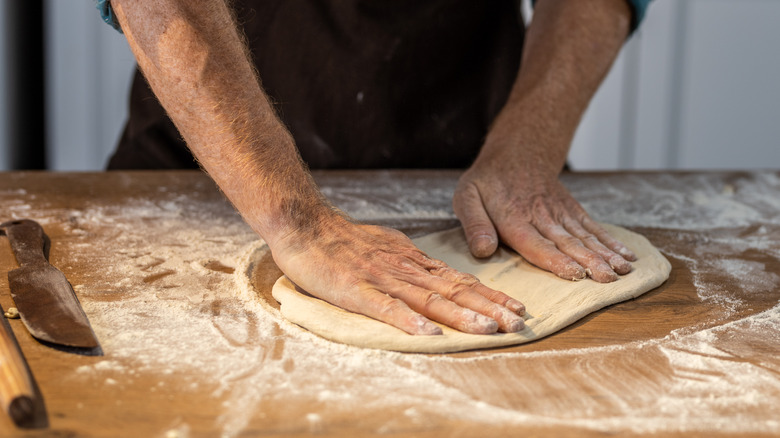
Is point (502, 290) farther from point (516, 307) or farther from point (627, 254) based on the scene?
point (627, 254)

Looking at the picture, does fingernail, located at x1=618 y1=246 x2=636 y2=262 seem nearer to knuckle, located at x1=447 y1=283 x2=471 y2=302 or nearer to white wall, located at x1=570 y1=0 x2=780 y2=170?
knuckle, located at x1=447 y1=283 x2=471 y2=302

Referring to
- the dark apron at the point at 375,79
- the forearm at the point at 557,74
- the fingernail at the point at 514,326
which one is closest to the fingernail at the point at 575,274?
the fingernail at the point at 514,326

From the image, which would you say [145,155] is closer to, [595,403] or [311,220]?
[311,220]

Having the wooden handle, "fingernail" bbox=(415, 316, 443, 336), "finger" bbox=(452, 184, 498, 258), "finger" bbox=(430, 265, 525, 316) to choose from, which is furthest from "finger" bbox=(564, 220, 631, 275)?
the wooden handle

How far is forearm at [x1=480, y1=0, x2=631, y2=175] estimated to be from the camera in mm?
1292

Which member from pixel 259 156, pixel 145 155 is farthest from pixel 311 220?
pixel 145 155

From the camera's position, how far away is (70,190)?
4.72ft

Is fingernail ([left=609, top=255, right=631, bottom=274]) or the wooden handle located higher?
the wooden handle

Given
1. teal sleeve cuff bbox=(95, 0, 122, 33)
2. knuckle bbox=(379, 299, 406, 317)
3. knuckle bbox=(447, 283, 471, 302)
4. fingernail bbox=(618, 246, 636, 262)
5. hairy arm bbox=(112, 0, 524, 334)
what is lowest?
fingernail bbox=(618, 246, 636, 262)

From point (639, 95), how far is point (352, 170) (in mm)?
1997

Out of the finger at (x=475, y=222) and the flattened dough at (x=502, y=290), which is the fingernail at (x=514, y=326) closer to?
the flattened dough at (x=502, y=290)

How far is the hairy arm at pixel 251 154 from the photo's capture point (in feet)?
2.83

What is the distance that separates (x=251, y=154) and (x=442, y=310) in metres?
0.36

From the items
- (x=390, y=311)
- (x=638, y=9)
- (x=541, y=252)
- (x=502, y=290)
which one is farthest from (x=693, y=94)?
(x=390, y=311)
